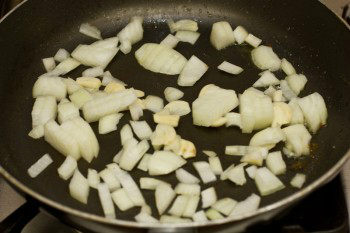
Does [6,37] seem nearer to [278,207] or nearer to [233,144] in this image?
[233,144]

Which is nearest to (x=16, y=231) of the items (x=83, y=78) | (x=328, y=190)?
(x=83, y=78)

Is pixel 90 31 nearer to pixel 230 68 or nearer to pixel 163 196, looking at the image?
pixel 230 68

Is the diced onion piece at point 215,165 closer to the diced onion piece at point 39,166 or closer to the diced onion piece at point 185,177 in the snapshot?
the diced onion piece at point 185,177

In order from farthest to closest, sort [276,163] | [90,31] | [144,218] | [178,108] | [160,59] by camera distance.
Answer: [90,31]
[160,59]
[178,108]
[276,163]
[144,218]

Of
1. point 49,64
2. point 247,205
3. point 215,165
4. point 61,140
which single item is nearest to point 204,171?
point 215,165

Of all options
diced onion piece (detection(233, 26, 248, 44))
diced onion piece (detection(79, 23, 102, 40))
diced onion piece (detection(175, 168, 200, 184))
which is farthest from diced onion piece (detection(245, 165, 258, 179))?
diced onion piece (detection(79, 23, 102, 40))

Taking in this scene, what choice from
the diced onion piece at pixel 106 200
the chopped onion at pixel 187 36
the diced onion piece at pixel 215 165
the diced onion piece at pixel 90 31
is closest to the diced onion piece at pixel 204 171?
the diced onion piece at pixel 215 165
